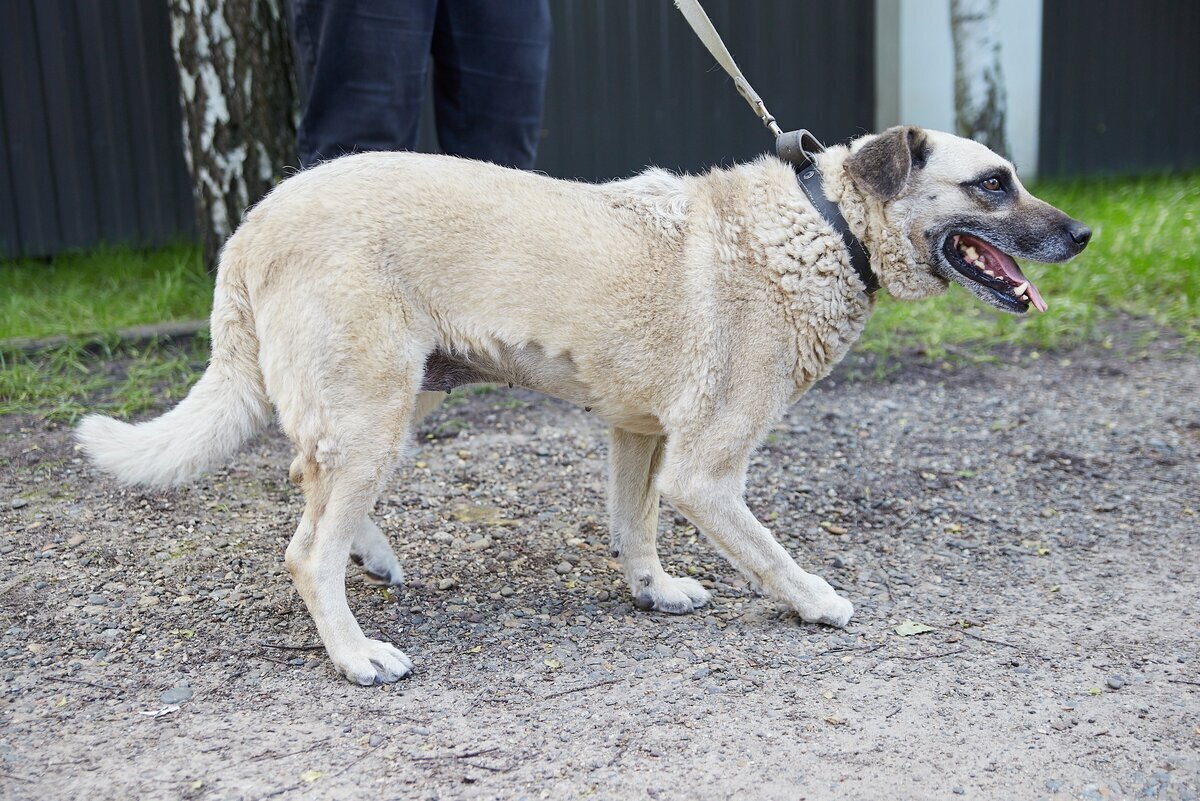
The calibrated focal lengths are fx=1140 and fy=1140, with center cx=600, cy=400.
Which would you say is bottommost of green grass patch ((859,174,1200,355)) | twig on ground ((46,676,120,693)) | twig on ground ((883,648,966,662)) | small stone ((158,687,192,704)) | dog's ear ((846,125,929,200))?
green grass patch ((859,174,1200,355))

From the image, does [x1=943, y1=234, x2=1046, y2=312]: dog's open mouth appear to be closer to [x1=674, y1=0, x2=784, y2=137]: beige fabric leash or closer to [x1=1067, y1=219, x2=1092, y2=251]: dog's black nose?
[x1=1067, y1=219, x2=1092, y2=251]: dog's black nose

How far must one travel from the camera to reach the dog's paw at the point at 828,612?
293 centimetres

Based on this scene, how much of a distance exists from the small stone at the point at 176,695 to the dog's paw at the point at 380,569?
0.64m

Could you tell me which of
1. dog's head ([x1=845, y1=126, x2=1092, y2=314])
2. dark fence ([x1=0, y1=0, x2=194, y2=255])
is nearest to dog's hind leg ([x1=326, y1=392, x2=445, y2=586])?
dog's head ([x1=845, y1=126, x2=1092, y2=314])

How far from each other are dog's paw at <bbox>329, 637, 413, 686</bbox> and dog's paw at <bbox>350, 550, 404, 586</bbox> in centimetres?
44

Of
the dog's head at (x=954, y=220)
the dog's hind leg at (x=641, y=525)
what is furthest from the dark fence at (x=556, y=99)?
the dog's head at (x=954, y=220)

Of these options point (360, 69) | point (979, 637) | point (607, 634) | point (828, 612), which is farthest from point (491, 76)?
point (979, 637)

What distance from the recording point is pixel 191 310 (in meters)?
5.62

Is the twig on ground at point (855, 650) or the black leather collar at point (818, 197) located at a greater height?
the black leather collar at point (818, 197)

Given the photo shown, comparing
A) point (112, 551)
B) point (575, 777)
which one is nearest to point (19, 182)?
point (112, 551)

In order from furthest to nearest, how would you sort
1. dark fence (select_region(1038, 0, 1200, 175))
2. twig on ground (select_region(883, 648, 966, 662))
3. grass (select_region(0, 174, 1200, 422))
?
dark fence (select_region(1038, 0, 1200, 175)) → grass (select_region(0, 174, 1200, 422)) → twig on ground (select_region(883, 648, 966, 662))

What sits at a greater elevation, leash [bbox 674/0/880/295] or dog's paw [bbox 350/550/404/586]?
leash [bbox 674/0/880/295]

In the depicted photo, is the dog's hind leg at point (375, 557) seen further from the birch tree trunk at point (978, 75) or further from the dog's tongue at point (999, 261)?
the birch tree trunk at point (978, 75)

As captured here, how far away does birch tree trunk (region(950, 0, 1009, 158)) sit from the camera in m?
7.79
